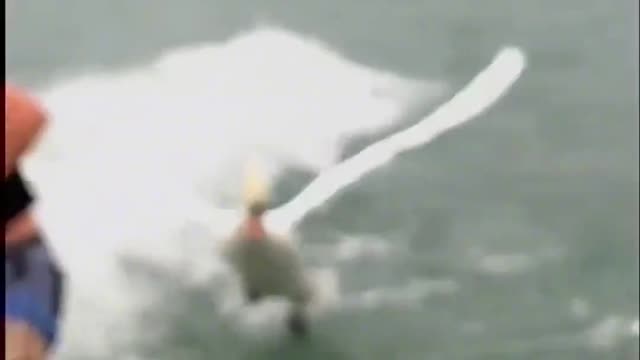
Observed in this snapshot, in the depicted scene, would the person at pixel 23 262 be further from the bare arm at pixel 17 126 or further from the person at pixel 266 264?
the person at pixel 266 264

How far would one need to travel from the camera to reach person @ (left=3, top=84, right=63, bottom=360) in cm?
46

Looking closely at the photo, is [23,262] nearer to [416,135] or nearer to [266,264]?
[266,264]

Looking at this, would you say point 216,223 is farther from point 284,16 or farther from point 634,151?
point 634,151

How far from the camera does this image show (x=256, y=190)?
614 millimetres

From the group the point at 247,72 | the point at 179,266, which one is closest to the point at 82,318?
the point at 179,266

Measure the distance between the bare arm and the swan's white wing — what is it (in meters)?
0.19

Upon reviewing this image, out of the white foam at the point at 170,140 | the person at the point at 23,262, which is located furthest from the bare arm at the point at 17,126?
the white foam at the point at 170,140

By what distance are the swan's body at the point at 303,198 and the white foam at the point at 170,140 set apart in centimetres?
1

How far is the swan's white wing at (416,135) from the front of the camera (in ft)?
2.12

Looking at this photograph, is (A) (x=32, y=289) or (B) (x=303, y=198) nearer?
(A) (x=32, y=289)

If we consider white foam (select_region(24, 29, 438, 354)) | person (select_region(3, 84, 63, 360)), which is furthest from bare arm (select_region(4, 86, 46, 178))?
white foam (select_region(24, 29, 438, 354))

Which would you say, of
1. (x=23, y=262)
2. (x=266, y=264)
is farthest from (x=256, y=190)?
(x=23, y=262)

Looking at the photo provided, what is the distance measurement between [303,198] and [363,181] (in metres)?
0.04

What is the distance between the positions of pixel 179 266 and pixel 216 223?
3 cm
